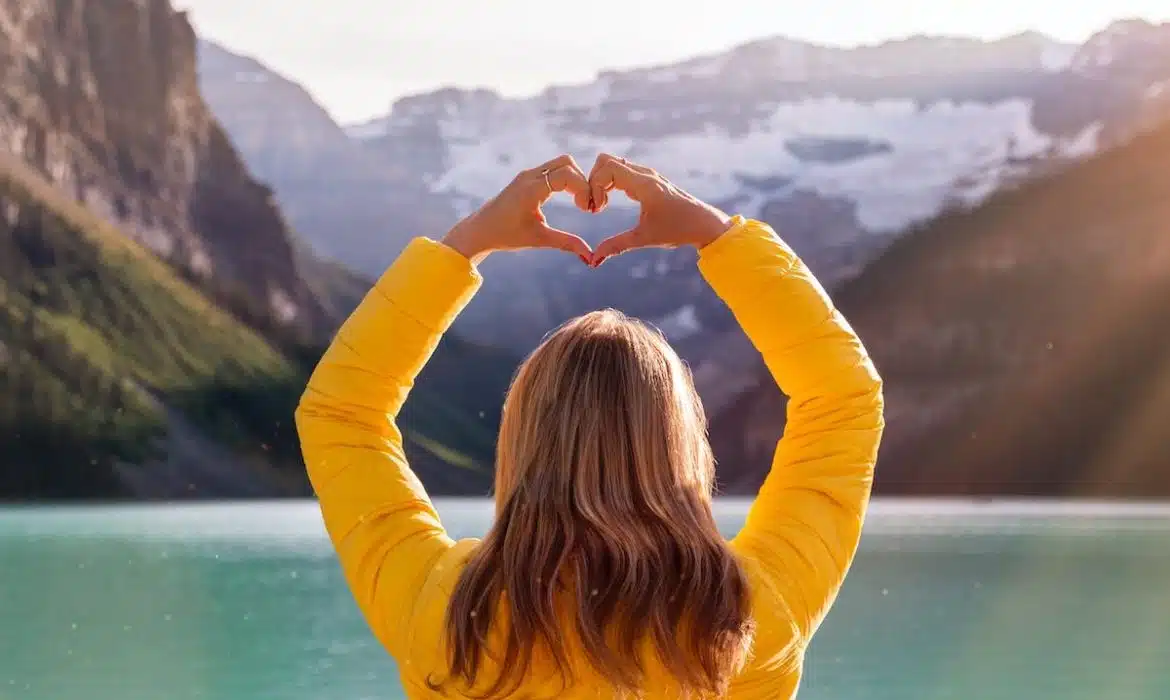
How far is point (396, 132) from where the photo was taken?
7431 inches

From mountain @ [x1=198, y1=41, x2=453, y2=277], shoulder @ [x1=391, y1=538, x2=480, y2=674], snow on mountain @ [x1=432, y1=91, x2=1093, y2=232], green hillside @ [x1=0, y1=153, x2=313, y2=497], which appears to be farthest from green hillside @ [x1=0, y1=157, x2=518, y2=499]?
shoulder @ [x1=391, y1=538, x2=480, y2=674]

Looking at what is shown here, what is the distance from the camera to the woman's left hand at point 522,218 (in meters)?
1.74

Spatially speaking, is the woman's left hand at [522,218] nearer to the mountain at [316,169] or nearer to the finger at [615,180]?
the finger at [615,180]

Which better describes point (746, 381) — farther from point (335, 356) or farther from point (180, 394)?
point (335, 356)

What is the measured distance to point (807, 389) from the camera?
180cm

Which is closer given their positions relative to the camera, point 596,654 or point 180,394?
point 596,654

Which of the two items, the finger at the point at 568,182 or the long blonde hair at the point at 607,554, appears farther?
the finger at the point at 568,182

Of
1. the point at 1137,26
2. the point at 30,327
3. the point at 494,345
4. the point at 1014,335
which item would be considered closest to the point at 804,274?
the point at 30,327

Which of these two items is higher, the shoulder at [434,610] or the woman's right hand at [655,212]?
the woman's right hand at [655,212]

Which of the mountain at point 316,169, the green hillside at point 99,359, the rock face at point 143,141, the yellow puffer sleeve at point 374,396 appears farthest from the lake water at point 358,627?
the mountain at point 316,169

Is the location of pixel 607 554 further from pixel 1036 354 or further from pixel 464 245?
pixel 1036 354

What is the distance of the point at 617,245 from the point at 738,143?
164 meters

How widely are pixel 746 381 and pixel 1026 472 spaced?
83.1 feet

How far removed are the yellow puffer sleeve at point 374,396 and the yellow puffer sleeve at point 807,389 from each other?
338mm
